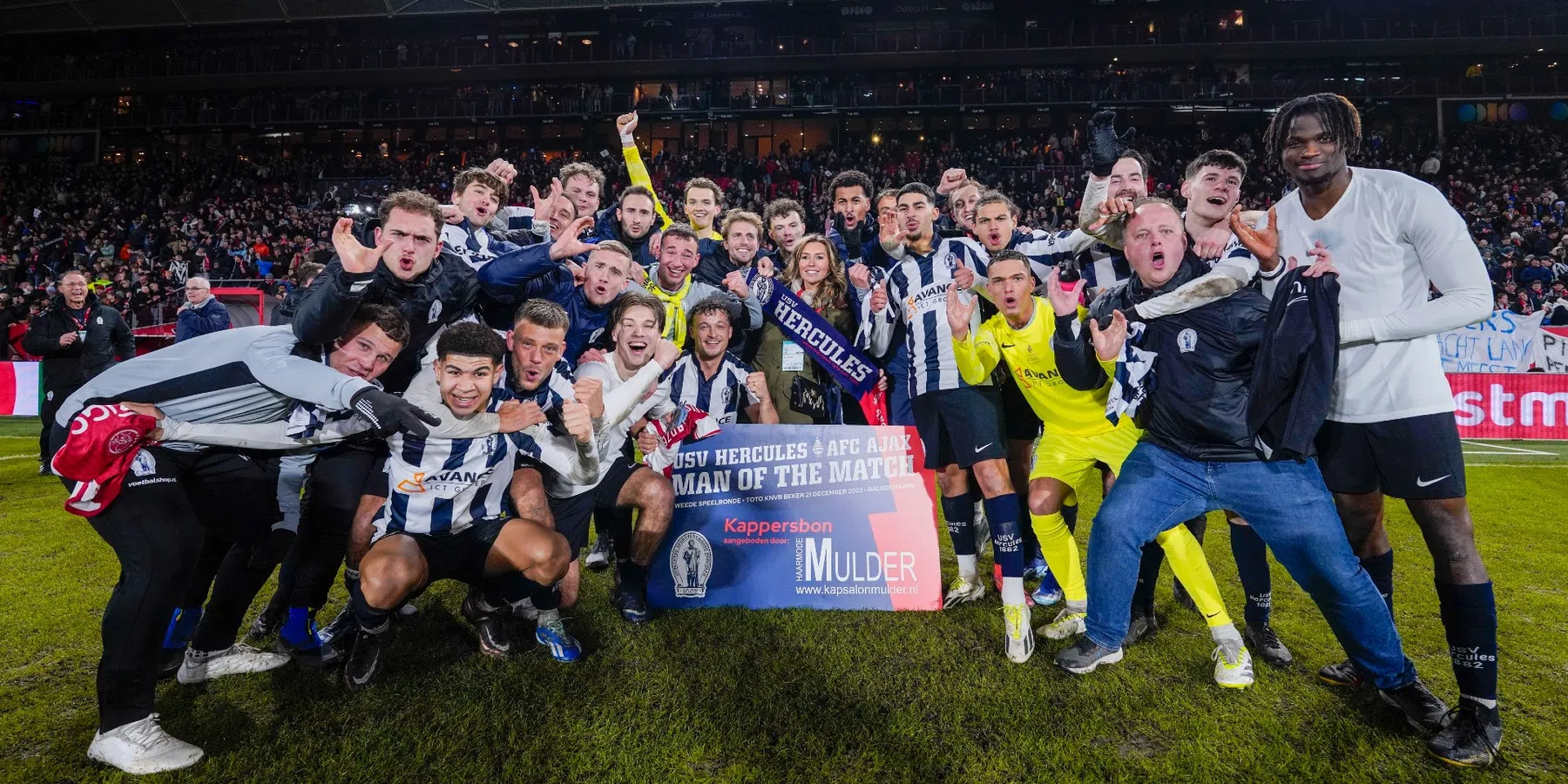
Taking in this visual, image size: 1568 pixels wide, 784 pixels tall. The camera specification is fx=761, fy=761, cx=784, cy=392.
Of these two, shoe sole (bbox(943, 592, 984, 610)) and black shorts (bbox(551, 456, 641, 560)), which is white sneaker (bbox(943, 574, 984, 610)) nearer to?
shoe sole (bbox(943, 592, 984, 610))

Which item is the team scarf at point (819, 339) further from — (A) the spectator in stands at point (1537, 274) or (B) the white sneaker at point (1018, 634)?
(A) the spectator in stands at point (1537, 274)

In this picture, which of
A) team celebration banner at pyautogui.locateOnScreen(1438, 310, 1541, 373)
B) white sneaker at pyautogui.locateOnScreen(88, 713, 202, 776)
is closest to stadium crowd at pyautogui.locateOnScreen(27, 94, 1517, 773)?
white sneaker at pyautogui.locateOnScreen(88, 713, 202, 776)

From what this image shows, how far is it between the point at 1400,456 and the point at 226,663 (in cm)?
517

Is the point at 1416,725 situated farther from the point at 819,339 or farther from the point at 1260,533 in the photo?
the point at 819,339

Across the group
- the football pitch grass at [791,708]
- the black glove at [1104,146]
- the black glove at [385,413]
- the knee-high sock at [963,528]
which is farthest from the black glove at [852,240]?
the black glove at [385,413]

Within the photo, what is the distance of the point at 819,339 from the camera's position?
5.45 m

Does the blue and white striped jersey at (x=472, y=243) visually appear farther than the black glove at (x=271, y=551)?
Yes

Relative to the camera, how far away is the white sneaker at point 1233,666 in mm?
3377

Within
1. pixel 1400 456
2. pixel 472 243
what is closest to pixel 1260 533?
pixel 1400 456

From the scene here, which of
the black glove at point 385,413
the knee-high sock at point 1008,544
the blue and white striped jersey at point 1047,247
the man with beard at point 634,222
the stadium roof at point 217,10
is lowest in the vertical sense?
the knee-high sock at point 1008,544

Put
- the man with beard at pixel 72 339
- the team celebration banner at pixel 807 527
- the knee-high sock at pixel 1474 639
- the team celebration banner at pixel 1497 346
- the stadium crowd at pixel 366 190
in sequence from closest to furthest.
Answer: the knee-high sock at pixel 1474 639 → the team celebration banner at pixel 807 527 → the man with beard at pixel 72 339 → the team celebration banner at pixel 1497 346 → the stadium crowd at pixel 366 190

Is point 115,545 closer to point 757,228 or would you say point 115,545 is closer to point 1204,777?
point 1204,777

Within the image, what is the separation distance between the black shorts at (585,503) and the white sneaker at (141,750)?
5.82 ft

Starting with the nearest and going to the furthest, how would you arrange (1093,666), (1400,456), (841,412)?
(1400,456) < (1093,666) < (841,412)
